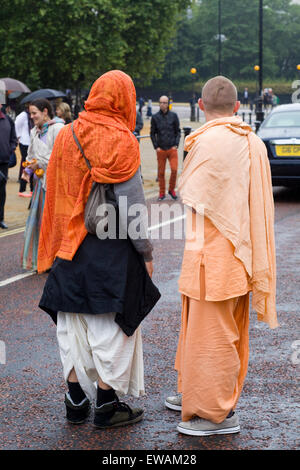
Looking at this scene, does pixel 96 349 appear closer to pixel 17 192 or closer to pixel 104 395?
pixel 104 395

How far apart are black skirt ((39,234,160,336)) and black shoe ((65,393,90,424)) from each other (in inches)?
20.2

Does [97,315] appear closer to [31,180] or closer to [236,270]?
[236,270]

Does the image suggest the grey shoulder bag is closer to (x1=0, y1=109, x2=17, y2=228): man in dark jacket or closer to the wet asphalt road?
the wet asphalt road

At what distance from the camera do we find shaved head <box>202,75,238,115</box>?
156 inches

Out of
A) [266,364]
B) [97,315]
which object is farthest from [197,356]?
[266,364]

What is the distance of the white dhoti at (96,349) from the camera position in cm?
401

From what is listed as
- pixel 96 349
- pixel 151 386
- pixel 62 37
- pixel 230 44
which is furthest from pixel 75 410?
pixel 230 44

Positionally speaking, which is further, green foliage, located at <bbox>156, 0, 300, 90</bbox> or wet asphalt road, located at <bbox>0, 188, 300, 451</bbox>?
green foliage, located at <bbox>156, 0, 300, 90</bbox>

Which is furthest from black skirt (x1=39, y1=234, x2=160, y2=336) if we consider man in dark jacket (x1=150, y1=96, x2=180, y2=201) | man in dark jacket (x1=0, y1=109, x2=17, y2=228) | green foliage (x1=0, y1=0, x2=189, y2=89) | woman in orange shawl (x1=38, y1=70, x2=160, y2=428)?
green foliage (x1=0, y1=0, x2=189, y2=89)

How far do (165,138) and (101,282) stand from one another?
34.6ft

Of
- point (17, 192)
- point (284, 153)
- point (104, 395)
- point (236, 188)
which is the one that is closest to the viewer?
point (236, 188)

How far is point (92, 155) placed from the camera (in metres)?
3.95

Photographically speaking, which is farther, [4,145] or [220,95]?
[4,145]

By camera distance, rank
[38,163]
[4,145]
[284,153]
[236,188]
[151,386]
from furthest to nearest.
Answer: [284,153], [4,145], [38,163], [151,386], [236,188]
